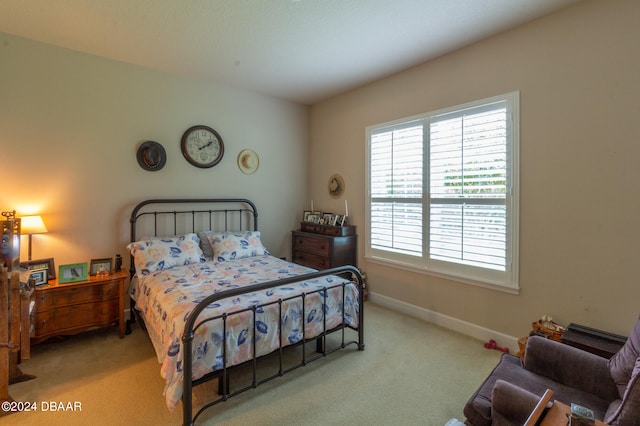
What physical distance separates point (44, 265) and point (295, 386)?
259cm

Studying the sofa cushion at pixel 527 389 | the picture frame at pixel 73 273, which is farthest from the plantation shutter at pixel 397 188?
the picture frame at pixel 73 273

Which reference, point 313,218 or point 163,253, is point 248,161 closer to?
point 313,218

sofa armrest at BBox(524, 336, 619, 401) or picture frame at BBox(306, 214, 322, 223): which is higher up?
picture frame at BBox(306, 214, 322, 223)

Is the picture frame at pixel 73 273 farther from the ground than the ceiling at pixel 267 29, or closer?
closer

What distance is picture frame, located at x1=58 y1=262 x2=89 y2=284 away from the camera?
276 cm

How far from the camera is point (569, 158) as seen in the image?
2428 mm

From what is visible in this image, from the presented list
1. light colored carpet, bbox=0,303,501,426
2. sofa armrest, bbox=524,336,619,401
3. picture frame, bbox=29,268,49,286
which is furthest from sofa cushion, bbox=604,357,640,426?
picture frame, bbox=29,268,49,286

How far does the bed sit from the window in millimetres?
1076

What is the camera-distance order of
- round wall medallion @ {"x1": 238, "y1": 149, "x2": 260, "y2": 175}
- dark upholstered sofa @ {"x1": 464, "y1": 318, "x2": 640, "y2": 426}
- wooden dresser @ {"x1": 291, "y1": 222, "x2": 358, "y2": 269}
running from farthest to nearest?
1. round wall medallion @ {"x1": 238, "y1": 149, "x2": 260, "y2": 175}
2. wooden dresser @ {"x1": 291, "y1": 222, "x2": 358, "y2": 269}
3. dark upholstered sofa @ {"x1": 464, "y1": 318, "x2": 640, "y2": 426}

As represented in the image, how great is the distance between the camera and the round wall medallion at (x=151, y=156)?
136 inches

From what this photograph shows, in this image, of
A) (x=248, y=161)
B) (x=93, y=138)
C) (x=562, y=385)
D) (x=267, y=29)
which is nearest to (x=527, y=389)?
(x=562, y=385)

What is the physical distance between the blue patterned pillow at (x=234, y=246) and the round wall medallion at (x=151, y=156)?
103cm

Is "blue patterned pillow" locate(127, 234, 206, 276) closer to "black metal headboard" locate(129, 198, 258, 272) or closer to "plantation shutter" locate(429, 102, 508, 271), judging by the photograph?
"black metal headboard" locate(129, 198, 258, 272)

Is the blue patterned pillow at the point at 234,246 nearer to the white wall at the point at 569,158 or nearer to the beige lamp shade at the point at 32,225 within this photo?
the beige lamp shade at the point at 32,225
